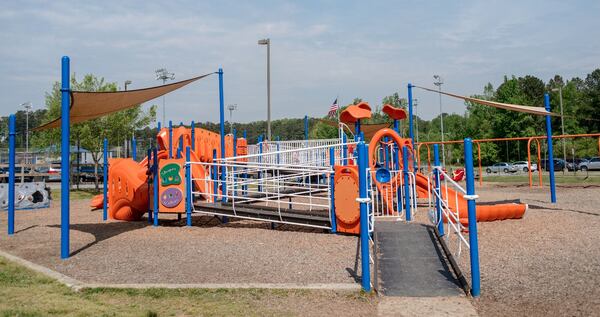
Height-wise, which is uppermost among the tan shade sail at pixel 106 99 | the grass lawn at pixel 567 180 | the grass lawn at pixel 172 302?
the tan shade sail at pixel 106 99

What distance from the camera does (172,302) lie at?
183 inches

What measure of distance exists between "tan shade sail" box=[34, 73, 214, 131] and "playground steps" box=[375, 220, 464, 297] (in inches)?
202

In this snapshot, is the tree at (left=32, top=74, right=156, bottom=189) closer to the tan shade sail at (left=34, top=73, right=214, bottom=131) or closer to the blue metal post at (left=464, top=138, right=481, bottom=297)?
the tan shade sail at (left=34, top=73, right=214, bottom=131)

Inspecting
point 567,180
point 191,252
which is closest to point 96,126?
point 191,252

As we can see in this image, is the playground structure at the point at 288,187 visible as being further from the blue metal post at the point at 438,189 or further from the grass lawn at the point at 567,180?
the grass lawn at the point at 567,180

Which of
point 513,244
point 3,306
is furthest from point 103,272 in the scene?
point 513,244

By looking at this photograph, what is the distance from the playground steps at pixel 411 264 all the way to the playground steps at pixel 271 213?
1367 millimetres

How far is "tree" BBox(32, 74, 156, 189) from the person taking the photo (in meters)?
23.3

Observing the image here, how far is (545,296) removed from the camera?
470cm

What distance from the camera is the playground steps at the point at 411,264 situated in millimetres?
5070

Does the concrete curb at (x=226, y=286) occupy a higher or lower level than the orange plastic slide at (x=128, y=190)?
lower

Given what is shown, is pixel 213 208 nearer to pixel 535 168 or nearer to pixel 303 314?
pixel 303 314

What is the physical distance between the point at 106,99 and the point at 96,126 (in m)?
17.3

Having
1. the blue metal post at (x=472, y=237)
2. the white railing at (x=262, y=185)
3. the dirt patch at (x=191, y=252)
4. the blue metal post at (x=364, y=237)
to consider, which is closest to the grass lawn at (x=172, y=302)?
the blue metal post at (x=364, y=237)
